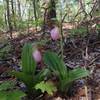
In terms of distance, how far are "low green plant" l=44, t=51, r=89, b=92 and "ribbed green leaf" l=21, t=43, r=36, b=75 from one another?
127 millimetres

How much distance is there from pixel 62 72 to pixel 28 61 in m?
0.33

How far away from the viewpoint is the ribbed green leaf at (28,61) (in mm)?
2334

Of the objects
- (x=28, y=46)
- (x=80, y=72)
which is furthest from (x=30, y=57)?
(x=80, y=72)

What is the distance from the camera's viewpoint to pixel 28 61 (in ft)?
7.66

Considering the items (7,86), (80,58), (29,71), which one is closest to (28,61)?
(29,71)

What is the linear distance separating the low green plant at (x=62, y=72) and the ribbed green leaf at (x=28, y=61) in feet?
0.42

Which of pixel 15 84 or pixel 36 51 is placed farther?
pixel 15 84

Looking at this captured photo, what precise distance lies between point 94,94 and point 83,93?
97 mm

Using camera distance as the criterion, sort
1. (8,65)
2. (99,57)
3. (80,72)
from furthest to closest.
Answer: (8,65) < (99,57) < (80,72)

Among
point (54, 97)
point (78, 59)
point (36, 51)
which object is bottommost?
point (54, 97)

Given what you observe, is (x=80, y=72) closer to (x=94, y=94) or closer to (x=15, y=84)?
(x=94, y=94)

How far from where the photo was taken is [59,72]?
2.25m

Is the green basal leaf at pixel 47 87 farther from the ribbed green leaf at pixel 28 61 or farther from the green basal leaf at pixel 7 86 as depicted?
the green basal leaf at pixel 7 86

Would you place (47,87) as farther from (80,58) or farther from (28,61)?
(80,58)
